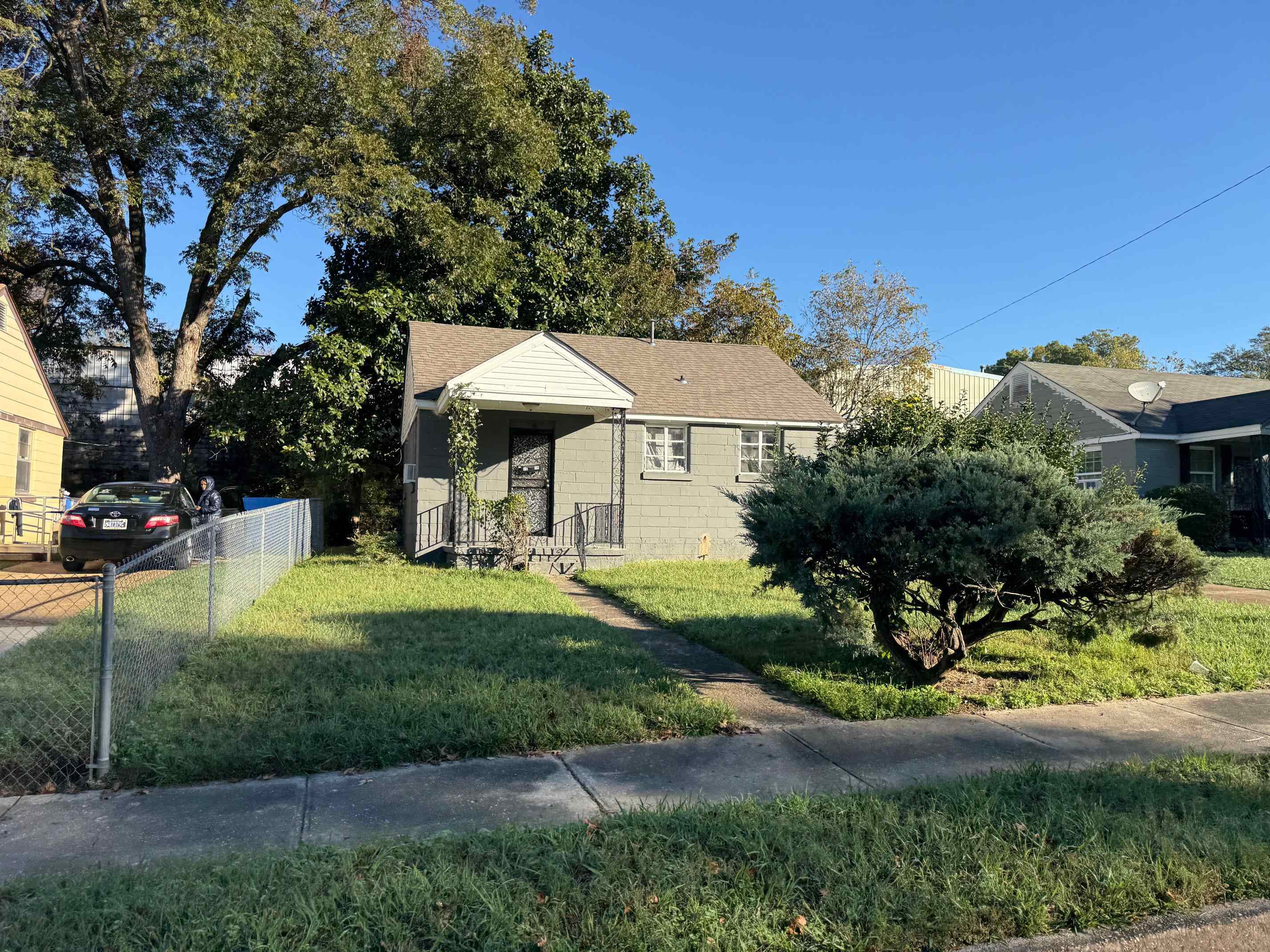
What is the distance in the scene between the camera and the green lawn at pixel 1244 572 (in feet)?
41.9

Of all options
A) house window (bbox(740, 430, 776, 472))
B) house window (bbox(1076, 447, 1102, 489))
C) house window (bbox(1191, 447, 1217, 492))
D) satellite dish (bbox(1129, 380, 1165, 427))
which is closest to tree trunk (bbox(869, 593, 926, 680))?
house window (bbox(740, 430, 776, 472))

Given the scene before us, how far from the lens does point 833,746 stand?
5.11 meters

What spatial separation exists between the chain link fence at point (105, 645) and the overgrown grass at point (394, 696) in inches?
7.8

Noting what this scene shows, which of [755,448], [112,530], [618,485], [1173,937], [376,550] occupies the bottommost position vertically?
[1173,937]

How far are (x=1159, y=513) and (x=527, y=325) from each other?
1958 cm

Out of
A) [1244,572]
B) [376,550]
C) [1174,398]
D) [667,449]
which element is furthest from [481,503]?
[1174,398]

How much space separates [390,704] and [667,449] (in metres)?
12.0

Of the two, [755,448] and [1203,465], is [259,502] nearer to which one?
[755,448]

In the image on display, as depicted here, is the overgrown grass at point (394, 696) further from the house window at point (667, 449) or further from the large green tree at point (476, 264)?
the large green tree at point (476, 264)

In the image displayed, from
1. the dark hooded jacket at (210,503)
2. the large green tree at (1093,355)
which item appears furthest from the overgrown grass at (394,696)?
the large green tree at (1093,355)

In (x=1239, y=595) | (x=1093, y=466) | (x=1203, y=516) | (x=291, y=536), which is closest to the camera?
(x=1239, y=595)

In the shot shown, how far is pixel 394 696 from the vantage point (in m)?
5.70

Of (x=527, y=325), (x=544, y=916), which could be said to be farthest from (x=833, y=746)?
(x=527, y=325)

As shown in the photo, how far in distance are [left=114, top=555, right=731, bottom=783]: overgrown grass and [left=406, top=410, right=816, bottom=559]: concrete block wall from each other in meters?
6.59
